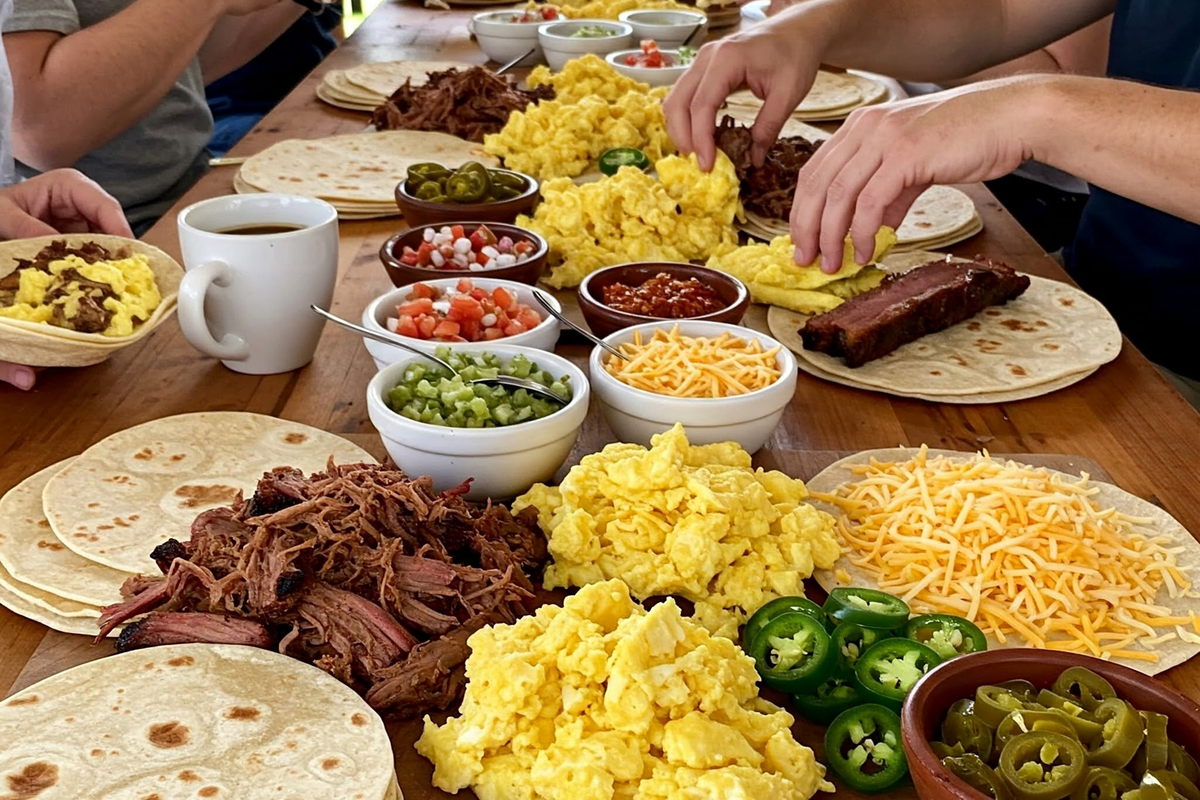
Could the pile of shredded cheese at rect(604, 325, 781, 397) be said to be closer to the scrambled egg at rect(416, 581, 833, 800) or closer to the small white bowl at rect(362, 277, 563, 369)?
the small white bowl at rect(362, 277, 563, 369)

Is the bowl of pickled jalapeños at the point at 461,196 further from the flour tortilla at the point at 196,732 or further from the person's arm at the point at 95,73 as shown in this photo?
the flour tortilla at the point at 196,732

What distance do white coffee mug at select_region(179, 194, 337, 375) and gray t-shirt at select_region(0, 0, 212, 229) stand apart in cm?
198

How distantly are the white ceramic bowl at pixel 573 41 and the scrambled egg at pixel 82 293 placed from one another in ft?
9.99

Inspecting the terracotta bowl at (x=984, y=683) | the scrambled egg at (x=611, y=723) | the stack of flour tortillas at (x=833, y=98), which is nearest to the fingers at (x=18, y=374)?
the scrambled egg at (x=611, y=723)

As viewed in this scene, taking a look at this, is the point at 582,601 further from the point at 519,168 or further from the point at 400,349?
the point at 519,168

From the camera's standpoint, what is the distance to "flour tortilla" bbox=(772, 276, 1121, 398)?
2.84 m

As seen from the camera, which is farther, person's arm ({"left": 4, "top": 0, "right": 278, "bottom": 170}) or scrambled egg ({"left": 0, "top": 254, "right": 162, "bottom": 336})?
person's arm ({"left": 4, "top": 0, "right": 278, "bottom": 170})

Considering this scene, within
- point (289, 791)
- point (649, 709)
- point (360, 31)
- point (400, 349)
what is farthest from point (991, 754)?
point (360, 31)

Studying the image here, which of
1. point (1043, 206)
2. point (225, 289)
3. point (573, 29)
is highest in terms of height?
point (225, 289)

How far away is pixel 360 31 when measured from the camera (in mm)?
6520

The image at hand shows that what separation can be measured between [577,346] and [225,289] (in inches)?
36.0

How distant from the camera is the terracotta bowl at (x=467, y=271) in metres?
2.94

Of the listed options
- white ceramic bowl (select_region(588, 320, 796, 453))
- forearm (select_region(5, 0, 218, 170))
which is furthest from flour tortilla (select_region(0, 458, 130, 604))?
forearm (select_region(5, 0, 218, 170))

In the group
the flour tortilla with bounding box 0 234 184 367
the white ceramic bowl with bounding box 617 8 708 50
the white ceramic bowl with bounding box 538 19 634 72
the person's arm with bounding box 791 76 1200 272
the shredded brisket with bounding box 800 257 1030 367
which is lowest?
the white ceramic bowl with bounding box 617 8 708 50
